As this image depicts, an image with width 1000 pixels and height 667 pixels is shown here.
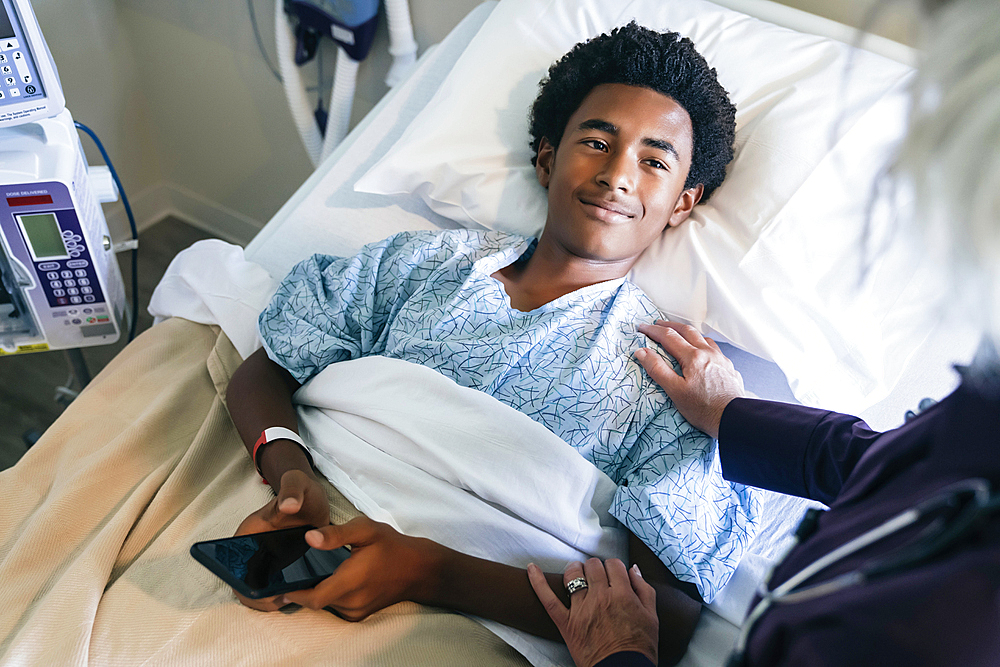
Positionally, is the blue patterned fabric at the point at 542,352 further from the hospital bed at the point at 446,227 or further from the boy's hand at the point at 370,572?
the boy's hand at the point at 370,572

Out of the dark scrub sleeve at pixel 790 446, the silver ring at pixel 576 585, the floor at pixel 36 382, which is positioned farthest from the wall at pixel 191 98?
the silver ring at pixel 576 585

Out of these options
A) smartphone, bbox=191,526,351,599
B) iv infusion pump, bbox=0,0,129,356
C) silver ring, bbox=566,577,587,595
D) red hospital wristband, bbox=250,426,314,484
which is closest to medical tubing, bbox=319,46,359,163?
iv infusion pump, bbox=0,0,129,356

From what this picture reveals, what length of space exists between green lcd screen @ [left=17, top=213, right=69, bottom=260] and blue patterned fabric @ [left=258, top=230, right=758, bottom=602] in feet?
1.16

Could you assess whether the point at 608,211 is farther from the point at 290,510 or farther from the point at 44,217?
the point at 44,217

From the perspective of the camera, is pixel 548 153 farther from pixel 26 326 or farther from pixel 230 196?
pixel 230 196

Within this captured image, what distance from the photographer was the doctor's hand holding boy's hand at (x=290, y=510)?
0.88 meters

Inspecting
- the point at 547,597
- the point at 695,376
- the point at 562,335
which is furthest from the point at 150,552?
the point at 695,376

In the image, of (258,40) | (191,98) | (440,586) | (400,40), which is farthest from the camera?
(191,98)

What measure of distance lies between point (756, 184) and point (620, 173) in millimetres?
247

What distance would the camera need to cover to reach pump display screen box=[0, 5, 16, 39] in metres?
1.07

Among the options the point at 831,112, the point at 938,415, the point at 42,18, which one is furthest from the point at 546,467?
the point at 42,18

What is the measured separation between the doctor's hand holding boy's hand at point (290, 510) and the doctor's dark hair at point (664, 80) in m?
0.74

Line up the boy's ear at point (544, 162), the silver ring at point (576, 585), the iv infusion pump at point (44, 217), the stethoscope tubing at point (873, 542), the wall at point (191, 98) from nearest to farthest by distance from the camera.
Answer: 1. the stethoscope tubing at point (873, 542)
2. the silver ring at point (576, 585)
3. the iv infusion pump at point (44, 217)
4. the boy's ear at point (544, 162)
5. the wall at point (191, 98)

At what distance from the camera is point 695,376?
103 centimetres
